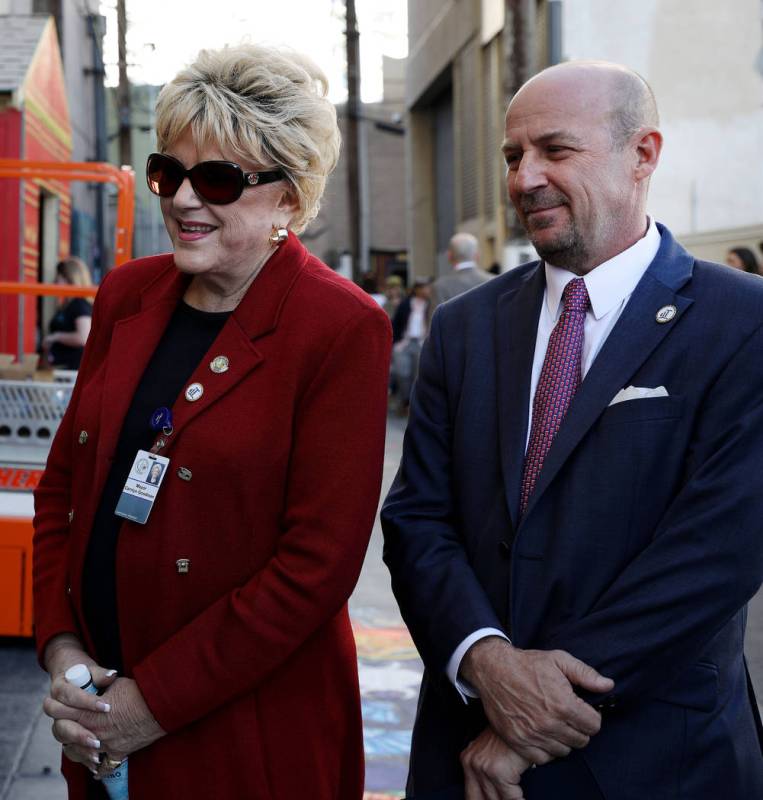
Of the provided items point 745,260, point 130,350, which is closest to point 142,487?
point 130,350

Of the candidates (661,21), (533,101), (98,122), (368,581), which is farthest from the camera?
(98,122)

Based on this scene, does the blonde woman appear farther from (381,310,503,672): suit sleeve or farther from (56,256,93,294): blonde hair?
(56,256,93,294): blonde hair

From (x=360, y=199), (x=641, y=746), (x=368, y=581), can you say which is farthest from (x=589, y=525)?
(x=360, y=199)

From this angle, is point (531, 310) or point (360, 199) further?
point (360, 199)

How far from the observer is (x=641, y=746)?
2156 mm

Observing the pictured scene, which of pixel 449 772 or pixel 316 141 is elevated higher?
pixel 316 141

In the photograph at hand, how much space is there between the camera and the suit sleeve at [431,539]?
226 centimetres

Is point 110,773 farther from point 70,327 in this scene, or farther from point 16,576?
point 70,327

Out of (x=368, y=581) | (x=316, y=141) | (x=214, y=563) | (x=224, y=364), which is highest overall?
(x=316, y=141)

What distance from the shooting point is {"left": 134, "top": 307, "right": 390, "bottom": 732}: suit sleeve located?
6.89 feet

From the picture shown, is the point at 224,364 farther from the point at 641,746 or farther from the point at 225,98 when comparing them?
the point at 641,746

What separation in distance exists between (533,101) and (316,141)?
43 cm

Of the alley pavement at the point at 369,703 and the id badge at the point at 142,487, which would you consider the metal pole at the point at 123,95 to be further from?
the id badge at the point at 142,487

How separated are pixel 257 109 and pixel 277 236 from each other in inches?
9.8
